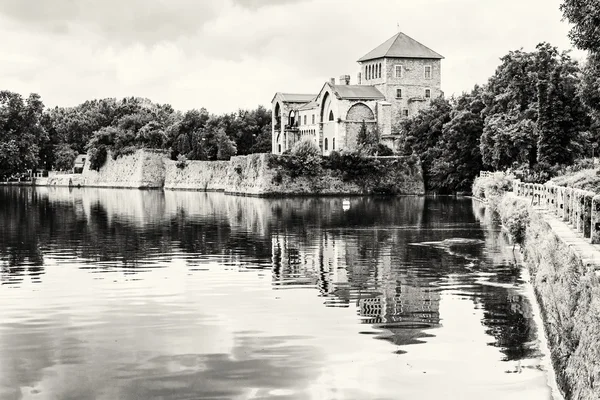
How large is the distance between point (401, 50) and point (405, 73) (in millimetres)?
2355

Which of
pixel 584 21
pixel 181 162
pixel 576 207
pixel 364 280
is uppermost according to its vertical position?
pixel 584 21

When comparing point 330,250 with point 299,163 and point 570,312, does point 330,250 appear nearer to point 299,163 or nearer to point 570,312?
point 570,312

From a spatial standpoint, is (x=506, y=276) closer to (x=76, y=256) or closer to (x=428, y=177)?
(x=76, y=256)

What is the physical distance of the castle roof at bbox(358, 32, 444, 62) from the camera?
7619cm

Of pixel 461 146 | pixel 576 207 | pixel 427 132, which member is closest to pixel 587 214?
pixel 576 207

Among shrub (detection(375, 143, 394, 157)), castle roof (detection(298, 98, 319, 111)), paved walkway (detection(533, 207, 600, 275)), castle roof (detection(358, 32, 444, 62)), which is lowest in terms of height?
paved walkway (detection(533, 207, 600, 275))

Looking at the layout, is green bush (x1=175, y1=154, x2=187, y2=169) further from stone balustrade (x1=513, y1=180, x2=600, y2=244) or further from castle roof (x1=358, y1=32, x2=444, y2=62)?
stone balustrade (x1=513, y1=180, x2=600, y2=244)

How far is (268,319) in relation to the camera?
46.0 feet

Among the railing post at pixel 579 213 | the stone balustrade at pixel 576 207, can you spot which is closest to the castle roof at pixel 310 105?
the stone balustrade at pixel 576 207

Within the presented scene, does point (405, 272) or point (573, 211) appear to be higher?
point (573, 211)

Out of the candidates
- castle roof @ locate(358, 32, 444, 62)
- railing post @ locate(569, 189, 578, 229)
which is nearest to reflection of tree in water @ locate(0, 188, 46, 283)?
railing post @ locate(569, 189, 578, 229)

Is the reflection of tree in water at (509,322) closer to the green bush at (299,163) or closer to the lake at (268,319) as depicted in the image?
the lake at (268,319)

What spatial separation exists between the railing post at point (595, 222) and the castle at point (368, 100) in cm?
5669

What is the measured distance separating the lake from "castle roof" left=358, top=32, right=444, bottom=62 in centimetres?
5000
